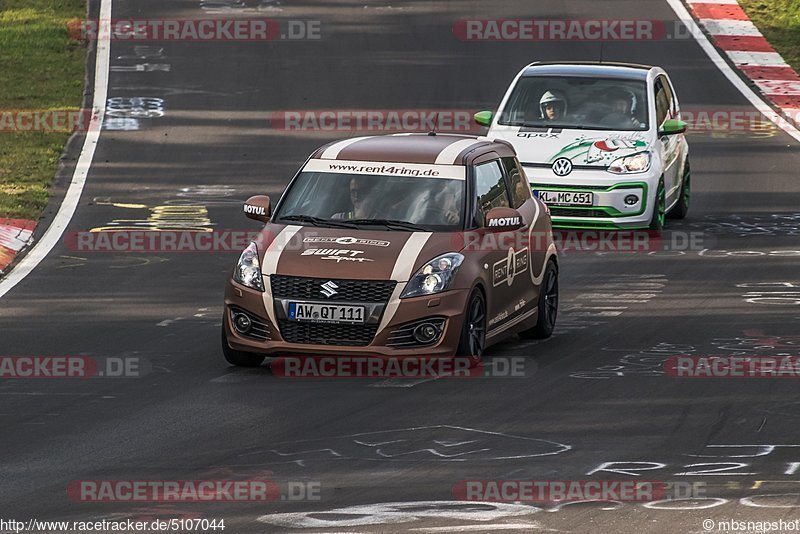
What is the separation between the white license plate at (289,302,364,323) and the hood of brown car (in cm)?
21

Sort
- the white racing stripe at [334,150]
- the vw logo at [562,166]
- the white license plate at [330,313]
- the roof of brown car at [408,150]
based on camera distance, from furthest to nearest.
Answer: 1. the vw logo at [562,166]
2. the white racing stripe at [334,150]
3. the roof of brown car at [408,150]
4. the white license plate at [330,313]

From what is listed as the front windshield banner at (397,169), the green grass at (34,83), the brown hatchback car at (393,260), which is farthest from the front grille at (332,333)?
the green grass at (34,83)

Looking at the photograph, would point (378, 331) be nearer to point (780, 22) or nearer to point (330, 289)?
point (330, 289)

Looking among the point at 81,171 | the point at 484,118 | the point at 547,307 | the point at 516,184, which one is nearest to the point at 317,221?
the point at 516,184

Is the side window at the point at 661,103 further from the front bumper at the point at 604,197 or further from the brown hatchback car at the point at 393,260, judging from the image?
the brown hatchback car at the point at 393,260

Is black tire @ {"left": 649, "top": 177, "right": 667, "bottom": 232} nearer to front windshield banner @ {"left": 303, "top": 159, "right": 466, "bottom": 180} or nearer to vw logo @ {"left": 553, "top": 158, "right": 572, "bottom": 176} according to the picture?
vw logo @ {"left": 553, "top": 158, "right": 572, "bottom": 176}

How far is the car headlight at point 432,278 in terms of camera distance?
37.3ft

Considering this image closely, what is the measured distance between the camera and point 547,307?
13211 millimetres

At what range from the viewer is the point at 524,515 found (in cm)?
793

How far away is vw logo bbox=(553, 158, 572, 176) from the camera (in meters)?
18.1

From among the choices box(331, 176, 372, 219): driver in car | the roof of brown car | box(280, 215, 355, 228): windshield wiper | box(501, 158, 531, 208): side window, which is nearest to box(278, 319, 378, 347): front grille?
box(280, 215, 355, 228): windshield wiper

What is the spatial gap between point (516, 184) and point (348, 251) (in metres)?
2.36

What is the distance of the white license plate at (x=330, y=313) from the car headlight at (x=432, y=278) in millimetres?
338

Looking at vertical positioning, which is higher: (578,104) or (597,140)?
(578,104)
